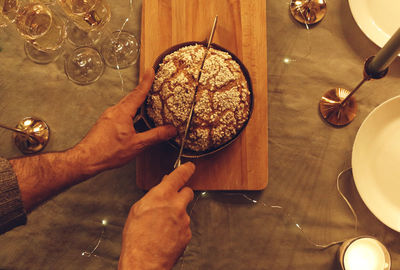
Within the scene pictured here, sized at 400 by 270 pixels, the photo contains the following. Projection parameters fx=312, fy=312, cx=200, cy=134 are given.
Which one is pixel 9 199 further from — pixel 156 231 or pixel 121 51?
pixel 121 51

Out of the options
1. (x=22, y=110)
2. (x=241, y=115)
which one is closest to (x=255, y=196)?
(x=241, y=115)

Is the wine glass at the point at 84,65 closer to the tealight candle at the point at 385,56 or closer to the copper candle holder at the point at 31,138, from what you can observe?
the copper candle holder at the point at 31,138

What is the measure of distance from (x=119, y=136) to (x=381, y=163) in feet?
2.41

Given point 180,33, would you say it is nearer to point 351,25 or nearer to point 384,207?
point 351,25

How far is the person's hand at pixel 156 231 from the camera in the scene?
29.5 inches

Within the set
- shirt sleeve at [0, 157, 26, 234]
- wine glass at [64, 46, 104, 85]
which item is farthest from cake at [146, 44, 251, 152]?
shirt sleeve at [0, 157, 26, 234]

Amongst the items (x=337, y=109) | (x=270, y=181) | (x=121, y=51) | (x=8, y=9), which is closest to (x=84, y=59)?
(x=121, y=51)

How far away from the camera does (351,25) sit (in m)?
0.98

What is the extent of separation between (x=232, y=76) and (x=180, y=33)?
27cm

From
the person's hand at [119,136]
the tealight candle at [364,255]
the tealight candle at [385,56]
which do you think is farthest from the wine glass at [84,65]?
the tealight candle at [364,255]

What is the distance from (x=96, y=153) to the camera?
2.68 ft

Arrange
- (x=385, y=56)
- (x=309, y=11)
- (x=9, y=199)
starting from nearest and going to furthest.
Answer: (x=385, y=56) < (x=9, y=199) < (x=309, y=11)

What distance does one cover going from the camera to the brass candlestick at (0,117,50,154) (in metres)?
0.97

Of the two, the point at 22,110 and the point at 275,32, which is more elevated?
the point at 275,32
